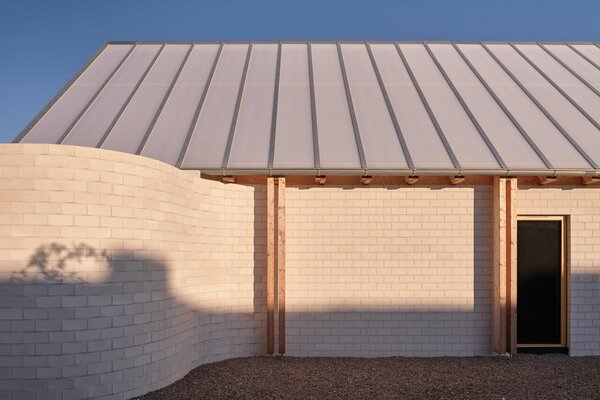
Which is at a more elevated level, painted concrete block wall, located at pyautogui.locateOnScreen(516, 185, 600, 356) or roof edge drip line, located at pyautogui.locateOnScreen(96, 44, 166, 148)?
roof edge drip line, located at pyautogui.locateOnScreen(96, 44, 166, 148)

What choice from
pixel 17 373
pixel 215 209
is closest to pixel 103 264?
pixel 17 373

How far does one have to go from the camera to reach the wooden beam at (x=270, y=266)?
862cm

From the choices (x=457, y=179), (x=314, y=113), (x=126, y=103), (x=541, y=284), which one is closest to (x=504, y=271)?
(x=541, y=284)

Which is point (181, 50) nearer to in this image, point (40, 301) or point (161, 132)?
point (161, 132)

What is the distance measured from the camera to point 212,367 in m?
8.01

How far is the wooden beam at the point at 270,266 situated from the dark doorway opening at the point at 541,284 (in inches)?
171

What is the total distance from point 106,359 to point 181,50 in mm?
9537

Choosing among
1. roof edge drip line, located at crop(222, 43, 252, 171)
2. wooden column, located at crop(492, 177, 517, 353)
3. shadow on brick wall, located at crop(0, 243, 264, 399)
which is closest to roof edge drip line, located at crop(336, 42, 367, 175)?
roof edge drip line, located at crop(222, 43, 252, 171)

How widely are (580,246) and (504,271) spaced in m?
1.59

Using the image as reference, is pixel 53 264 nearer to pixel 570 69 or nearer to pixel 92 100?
pixel 92 100

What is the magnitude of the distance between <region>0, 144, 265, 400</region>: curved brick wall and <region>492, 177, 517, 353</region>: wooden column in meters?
5.08

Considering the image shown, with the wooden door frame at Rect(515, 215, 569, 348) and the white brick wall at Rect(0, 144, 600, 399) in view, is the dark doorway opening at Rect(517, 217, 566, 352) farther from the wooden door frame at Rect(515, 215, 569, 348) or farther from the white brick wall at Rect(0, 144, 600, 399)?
the white brick wall at Rect(0, 144, 600, 399)

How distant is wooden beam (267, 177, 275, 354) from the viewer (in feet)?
28.3

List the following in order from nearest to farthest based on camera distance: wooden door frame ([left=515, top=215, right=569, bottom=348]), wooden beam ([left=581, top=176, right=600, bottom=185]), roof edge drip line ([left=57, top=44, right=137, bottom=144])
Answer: wooden beam ([left=581, top=176, right=600, bottom=185]) < wooden door frame ([left=515, top=215, right=569, bottom=348]) < roof edge drip line ([left=57, top=44, right=137, bottom=144])
